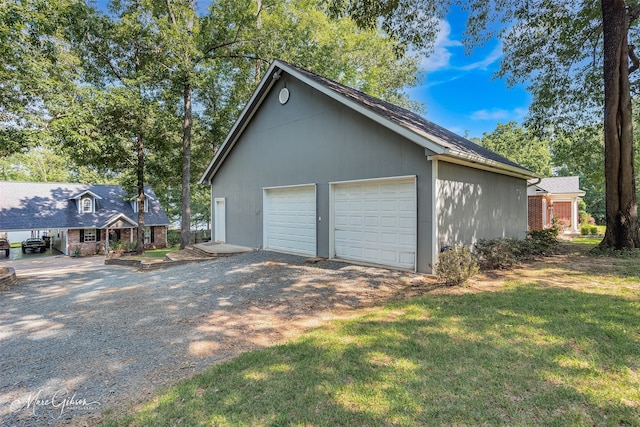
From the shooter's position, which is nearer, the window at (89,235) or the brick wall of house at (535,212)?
the brick wall of house at (535,212)

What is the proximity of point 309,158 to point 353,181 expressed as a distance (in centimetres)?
192

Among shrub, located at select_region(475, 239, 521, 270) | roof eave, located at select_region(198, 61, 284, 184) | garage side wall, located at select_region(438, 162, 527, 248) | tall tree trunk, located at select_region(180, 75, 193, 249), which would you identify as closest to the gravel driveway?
garage side wall, located at select_region(438, 162, 527, 248)

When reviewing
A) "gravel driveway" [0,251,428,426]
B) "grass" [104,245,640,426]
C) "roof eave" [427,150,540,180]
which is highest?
"roof eave" [427,150,540,180]

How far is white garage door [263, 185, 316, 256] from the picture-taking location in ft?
32.1

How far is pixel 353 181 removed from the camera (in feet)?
27.9

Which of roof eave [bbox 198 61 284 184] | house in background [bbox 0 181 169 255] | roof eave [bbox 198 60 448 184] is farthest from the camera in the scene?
house in background [bbox 0 181 169 255]

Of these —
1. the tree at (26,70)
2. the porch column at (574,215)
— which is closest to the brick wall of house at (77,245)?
the tree at (26,70)

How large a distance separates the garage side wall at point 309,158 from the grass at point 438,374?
10.6 feet

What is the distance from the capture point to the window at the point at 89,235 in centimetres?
2594

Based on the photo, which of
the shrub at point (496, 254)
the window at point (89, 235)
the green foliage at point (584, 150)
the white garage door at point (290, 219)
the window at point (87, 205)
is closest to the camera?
the shrub at point (496, 254)

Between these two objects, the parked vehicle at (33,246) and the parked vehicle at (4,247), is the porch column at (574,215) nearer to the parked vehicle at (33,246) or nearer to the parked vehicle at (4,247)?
the parked vehicle at (33,246)

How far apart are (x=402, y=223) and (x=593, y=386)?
507cm

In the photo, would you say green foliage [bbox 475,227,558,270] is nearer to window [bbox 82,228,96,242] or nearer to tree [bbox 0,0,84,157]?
tree [bbox 0,0,84,157]

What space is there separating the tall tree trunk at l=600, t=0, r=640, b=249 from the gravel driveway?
7.29 metres
